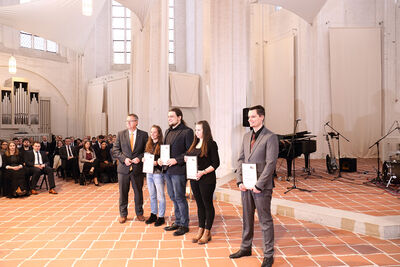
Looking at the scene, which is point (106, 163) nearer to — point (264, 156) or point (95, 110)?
point (264, 156)

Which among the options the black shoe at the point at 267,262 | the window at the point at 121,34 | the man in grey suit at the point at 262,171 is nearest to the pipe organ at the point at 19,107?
the window at the point at 121,34

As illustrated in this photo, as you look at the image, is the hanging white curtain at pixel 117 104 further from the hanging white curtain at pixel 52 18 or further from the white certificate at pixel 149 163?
the white certificate at pixel 149 163

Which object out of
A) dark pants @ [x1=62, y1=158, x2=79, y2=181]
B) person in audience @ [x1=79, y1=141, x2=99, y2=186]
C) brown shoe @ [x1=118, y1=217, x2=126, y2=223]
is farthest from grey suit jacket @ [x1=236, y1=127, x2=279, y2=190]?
dark pants @ [x1=62, y1=158, x2=79, y2=181]

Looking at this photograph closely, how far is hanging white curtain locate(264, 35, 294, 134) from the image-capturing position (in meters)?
13.6

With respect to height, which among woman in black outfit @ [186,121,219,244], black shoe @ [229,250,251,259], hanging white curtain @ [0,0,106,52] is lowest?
black shoe @ [229,250,251,259]

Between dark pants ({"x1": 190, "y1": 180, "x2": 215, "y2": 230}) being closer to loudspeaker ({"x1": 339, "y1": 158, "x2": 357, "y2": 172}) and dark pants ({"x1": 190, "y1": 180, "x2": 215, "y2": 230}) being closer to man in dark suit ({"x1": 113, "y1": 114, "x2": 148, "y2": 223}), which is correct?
man in dark suit ({"x1": 113, "y1": 114, "x2": 148, "y2": 223})

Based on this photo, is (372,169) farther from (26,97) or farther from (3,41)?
(3,41)

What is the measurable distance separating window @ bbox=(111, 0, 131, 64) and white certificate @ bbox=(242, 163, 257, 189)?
1642 centimetres

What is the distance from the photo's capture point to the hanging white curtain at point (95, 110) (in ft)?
53.6

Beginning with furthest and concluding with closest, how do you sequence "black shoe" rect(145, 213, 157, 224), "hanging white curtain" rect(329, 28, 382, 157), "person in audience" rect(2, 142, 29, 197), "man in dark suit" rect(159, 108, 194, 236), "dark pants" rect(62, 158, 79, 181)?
"hanging white curtain" rect(329, 28, 382, 157) < "dark pants" rect(62, 158, 79, 181) < "person in audience" rect(2, 142, 29, 197) < "black shoe" rect(145, 213, 157, 224) < "man in dark suit" rect(159, 108, 194, 236)

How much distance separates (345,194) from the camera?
5.91m

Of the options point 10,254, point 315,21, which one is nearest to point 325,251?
point 10,254

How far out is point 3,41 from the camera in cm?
1456

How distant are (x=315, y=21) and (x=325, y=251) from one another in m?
10.8
